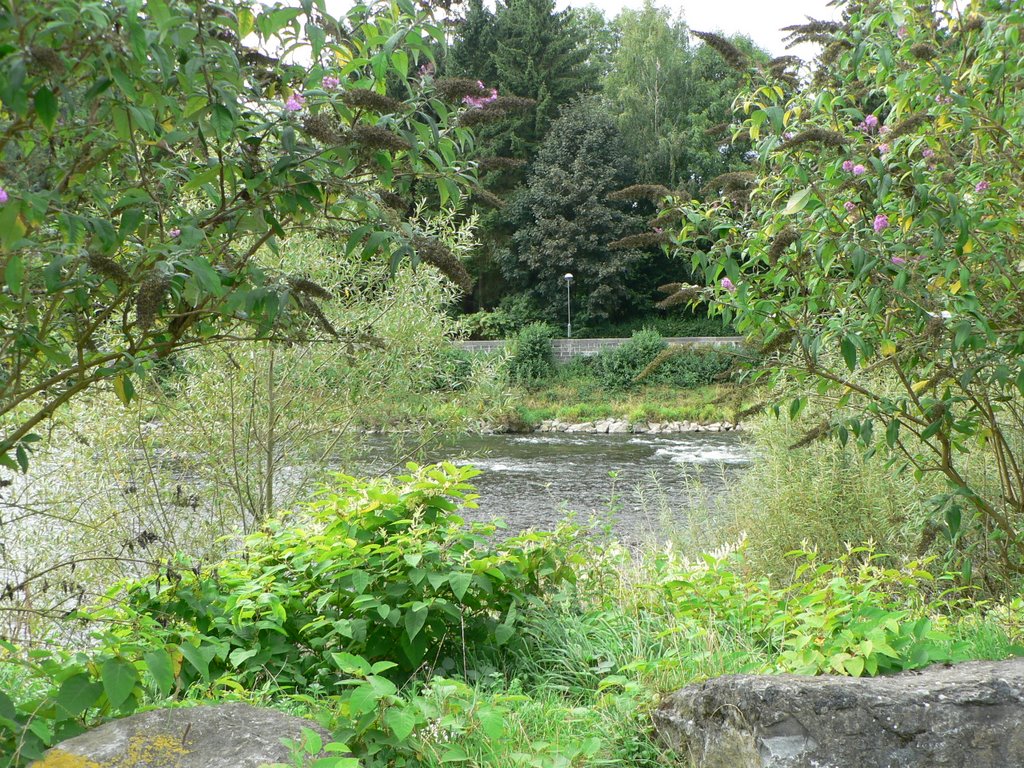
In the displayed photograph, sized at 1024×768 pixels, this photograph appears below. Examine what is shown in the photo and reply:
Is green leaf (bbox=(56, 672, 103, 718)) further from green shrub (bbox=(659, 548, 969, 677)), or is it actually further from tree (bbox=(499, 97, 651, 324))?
tree (bbox=(499, 97, 651, 324))

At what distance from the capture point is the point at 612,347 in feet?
88.4

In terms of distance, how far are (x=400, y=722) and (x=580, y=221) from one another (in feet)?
97.4

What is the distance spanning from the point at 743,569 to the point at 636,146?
100 feet

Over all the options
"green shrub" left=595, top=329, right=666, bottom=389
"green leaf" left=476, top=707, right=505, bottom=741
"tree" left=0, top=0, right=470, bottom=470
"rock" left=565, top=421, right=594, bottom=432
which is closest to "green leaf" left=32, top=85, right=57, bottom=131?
"tree" left=0, top=0, right=470, bottom=470

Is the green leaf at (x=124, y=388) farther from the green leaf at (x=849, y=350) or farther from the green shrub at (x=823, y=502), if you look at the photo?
the green shrub at (x=823, y=502)

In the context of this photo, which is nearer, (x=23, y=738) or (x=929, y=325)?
(x=23, y=738)

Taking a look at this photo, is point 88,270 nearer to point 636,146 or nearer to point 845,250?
point 845,250

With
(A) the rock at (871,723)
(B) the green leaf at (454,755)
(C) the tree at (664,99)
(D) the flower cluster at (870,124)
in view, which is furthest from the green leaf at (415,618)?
(C) the tree at (664,99)

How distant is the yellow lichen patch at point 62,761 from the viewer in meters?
1.73

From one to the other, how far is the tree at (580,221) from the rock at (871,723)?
28.1 m

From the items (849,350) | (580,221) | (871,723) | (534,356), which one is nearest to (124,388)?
(871,723)

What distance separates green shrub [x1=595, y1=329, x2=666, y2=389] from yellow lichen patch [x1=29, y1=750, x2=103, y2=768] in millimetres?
24378

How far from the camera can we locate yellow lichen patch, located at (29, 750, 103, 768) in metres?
1.73

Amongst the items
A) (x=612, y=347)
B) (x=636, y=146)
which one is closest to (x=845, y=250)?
(x=612, y=347)
